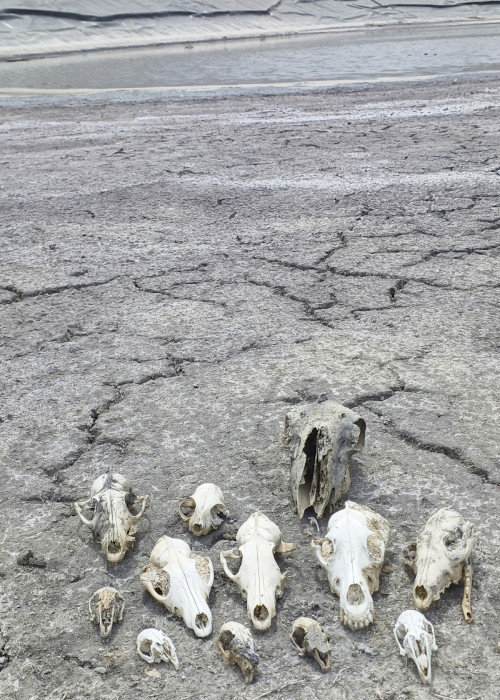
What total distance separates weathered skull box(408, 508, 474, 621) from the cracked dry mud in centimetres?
5

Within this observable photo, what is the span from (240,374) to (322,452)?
854 mm

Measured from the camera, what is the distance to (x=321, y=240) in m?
4.37

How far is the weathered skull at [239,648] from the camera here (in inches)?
64.2

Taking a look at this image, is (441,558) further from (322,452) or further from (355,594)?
(322,452)

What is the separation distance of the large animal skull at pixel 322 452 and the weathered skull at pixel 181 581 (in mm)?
366

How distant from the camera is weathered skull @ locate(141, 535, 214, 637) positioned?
1754 mm

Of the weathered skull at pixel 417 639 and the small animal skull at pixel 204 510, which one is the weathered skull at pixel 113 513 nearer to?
the small animal skull at pixel 204 510

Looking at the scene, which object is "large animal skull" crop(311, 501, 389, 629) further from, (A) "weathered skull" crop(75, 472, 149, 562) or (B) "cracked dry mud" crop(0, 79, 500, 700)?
(A) "weathered skull" crop(75, 472, 149, 562)

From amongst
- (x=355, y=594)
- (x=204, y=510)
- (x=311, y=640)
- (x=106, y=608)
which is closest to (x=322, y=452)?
(x=204, y=510)

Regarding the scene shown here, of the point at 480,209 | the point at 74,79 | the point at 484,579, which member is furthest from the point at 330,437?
the point at 74,79

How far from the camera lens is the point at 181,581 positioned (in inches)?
71.2

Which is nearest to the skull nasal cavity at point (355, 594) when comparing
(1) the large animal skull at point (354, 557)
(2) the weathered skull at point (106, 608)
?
(1) the large animal skull at point (354, 557)

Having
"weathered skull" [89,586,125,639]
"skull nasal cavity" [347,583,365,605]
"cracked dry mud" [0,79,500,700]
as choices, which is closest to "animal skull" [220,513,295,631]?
"cracked dry mud" [0,79,500,700]

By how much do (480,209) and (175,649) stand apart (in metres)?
3.71
